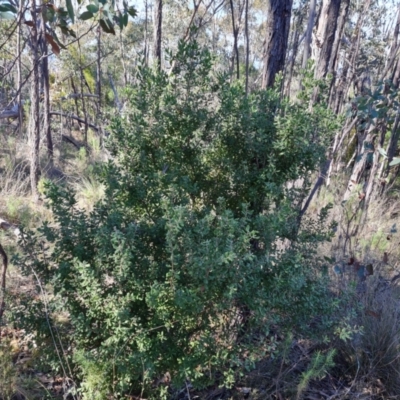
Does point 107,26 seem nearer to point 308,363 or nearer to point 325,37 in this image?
point 308,363

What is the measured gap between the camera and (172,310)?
6.25 ft

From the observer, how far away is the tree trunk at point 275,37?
281 cm

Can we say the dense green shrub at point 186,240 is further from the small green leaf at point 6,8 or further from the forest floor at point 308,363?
the small green leaf at point 6,8

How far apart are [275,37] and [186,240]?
5.75 feet

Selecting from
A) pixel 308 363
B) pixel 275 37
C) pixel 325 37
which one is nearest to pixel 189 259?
pixel 308 363

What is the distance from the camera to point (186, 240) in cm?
182

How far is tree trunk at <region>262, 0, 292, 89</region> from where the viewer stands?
2812 millimetres

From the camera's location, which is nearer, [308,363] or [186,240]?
[186,240]

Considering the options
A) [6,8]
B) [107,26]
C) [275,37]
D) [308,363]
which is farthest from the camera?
[275,37]

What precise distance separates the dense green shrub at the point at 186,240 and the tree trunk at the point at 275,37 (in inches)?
22.6

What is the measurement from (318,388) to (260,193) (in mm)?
1287

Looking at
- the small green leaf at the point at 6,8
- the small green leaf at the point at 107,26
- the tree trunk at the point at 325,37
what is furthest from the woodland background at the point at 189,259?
the tree trunk at the point at 325,37

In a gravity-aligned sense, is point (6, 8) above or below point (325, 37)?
below

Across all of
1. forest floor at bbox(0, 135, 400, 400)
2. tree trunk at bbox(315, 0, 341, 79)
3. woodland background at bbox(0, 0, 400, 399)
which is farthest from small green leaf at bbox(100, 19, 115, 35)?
tree trunk at bbox(315, 0, 341, 79)
